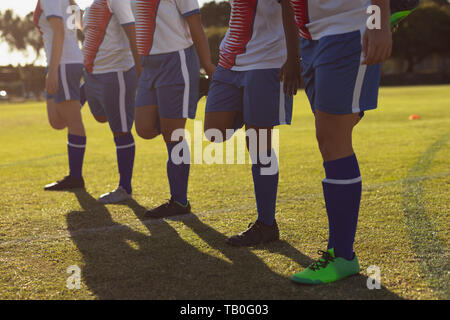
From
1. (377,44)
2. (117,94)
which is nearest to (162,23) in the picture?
(117,94)

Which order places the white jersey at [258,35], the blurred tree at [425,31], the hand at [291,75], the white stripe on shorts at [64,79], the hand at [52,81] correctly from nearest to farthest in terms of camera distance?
the hand at [291,75], the white jersey at [258,35], the hand at [52,81], the white stripe on shorts at [64,79], the blurred tree at [425,31]

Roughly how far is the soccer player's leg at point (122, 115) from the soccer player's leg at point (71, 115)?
2.10 feet

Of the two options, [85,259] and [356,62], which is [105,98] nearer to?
[85,259]

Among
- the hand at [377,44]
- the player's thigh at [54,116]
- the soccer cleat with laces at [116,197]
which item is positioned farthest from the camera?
the player's thigh at [54,116]

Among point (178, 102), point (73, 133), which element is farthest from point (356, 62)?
point (73, 133)

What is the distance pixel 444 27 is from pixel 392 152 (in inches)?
2260

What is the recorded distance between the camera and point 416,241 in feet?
10.1

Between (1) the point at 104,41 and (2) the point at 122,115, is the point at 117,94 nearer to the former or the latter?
(2) the point at 122,115

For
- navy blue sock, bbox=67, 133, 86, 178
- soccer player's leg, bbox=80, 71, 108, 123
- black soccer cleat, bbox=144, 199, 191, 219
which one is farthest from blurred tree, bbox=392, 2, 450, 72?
black soccer cleat, bbox=144, 199, 191, 219

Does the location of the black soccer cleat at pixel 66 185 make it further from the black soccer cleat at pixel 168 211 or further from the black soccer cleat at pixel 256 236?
the black soccer cleat at pixel 256 236

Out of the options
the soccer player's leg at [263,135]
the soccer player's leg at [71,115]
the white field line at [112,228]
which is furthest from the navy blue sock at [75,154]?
the soccer player's leg at [263,135]

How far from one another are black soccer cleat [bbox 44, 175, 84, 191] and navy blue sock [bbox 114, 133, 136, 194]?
73 centimetres

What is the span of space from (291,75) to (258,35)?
35 cm

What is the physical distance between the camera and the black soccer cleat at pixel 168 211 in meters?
3.93
